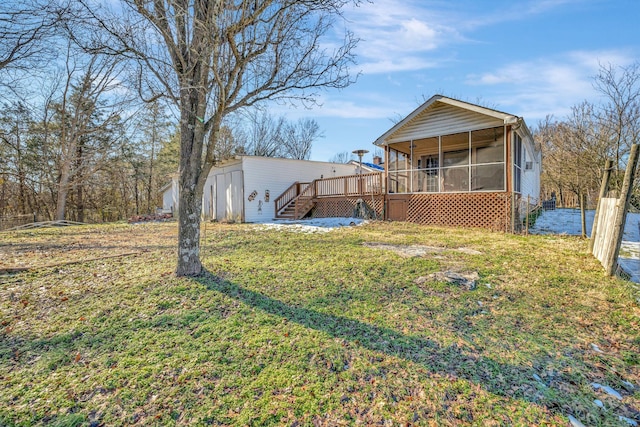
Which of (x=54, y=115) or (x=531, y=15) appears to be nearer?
(x=531, y=15)

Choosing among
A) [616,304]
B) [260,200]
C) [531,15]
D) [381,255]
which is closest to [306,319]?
[381,255]

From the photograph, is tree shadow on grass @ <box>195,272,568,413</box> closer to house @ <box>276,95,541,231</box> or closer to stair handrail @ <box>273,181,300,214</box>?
house @ <box>276,95,541,231</box>

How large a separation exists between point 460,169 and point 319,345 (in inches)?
415

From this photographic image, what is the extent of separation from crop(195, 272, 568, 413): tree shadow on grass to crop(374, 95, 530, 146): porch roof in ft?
28.7

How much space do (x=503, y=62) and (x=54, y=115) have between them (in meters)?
25.2

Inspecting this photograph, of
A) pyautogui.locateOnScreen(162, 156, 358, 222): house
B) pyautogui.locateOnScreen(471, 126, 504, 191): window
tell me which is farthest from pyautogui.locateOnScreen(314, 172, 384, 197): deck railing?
pyautogui.locateOnScreen(471, 126, 504, 191): window

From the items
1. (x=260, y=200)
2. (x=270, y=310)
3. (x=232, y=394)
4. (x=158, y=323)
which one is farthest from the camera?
(x=260, y=200)

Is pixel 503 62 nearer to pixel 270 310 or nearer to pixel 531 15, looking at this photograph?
pixel 531 15

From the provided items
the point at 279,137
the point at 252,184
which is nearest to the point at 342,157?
the point at 279,137

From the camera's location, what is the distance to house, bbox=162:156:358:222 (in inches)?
577

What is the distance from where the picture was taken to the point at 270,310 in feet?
10.8

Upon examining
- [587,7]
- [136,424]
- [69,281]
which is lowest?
[136,424]

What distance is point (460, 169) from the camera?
11.3m

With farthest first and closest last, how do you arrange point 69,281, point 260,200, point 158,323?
1. point 260,200
2. point 69,281
3. point 158,323
